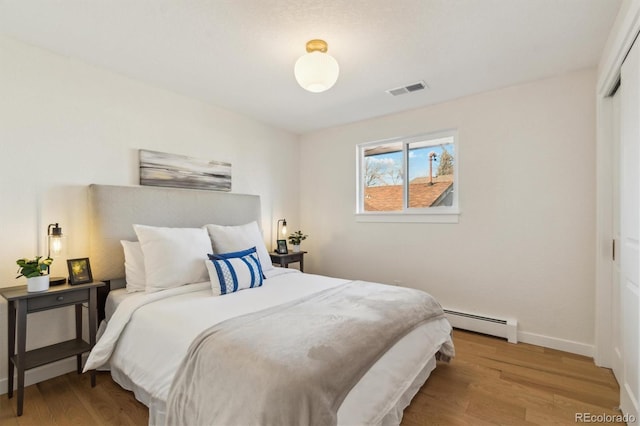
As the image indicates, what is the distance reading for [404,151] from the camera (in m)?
3.69

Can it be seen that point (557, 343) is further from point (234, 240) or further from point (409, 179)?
point (234, 240)

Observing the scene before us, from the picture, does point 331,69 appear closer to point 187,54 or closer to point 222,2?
point 222,2

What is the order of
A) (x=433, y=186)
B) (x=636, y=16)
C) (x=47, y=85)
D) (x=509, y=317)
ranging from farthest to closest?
(x=433, y=186), (x=509, y=317), (x=47, y=85), (x=636, y=16)

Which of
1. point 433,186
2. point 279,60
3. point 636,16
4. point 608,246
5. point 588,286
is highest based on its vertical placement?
point 279,60

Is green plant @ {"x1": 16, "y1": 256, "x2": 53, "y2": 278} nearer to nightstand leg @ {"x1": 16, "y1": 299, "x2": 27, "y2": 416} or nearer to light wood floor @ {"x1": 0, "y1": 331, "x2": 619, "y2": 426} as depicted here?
nightstand leg @ {"x1": 16, "y1": 299, "x2": 27, "y2": 416}

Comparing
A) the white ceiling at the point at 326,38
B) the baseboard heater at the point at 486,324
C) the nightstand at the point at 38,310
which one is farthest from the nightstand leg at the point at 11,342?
the baseboard heater at the point at 486,324

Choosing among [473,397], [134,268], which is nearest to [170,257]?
[134,268]

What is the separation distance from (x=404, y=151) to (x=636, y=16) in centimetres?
225

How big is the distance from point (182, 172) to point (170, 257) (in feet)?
3.48

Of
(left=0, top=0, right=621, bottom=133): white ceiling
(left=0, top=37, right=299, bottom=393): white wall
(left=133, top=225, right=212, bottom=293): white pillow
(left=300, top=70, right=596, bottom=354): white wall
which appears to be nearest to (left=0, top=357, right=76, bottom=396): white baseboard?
(left=0, top=37, right=299, bottom=393): white wall

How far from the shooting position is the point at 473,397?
2.02 metres

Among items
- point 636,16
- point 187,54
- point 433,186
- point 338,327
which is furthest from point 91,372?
point 636,16

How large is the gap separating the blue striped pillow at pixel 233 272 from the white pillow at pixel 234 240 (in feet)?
0.73

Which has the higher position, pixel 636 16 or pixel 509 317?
pixel 636 16
